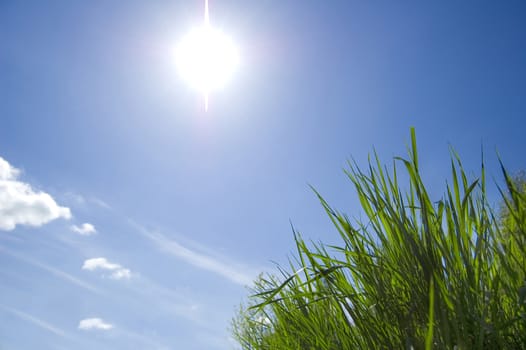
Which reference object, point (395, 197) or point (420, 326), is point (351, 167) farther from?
point (420, 326)

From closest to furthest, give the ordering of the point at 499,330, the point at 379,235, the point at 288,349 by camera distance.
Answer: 1. the point at 499,330
2. the point at 379,235
3. the point at 288,349

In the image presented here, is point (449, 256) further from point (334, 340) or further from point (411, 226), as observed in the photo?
point (334, 340)

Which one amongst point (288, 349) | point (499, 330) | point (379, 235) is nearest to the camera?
point (499, 330)

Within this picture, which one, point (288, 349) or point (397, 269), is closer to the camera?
point (397, 269)

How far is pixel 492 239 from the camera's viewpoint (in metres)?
1.01

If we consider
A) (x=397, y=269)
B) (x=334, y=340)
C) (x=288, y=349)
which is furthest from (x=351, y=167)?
(x=288, y=349)

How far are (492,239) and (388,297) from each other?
29cm

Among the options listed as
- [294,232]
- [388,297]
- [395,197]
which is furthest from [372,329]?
[294,232]

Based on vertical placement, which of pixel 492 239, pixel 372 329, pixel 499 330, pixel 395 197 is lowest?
pixel 499 330

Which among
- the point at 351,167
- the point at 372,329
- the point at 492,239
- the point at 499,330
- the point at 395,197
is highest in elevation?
the point at 351,167

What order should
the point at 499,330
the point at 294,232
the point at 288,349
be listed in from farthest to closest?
1. the point at 288,349
2. the point at 294,232
3. the point at 499,330

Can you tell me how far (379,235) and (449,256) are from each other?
0.68ft

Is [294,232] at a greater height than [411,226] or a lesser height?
greater

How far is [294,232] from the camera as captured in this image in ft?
4.55
